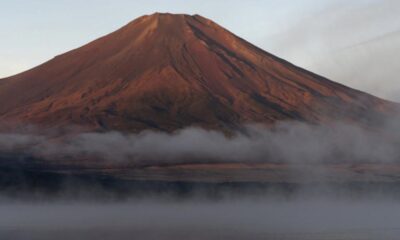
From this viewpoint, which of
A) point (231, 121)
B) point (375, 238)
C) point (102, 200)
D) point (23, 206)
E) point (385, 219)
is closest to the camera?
point (375, 238)

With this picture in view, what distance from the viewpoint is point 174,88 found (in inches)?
4619

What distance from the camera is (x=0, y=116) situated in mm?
118938

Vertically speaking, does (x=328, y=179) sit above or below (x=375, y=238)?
above

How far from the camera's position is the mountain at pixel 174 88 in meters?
114

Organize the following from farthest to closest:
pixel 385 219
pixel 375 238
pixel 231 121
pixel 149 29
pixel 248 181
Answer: pixel 149 29
pixel 231 121
pixel 248 181
pixel 385 219
pixel 375 238

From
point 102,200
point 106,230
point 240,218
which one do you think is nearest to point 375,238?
point 106,230

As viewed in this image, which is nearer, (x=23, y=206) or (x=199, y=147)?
(x=23, y=206)

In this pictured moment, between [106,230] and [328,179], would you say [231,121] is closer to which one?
[328,179]

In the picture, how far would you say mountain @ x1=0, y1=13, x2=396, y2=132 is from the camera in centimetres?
11438

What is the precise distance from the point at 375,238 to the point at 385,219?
17.9 m

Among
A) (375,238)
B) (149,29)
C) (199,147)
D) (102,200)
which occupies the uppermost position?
(149,29)

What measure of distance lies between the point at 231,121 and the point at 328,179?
43.1ft

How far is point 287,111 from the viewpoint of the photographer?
384 feet

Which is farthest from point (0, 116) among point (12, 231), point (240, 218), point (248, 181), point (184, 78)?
point (12, 231)
